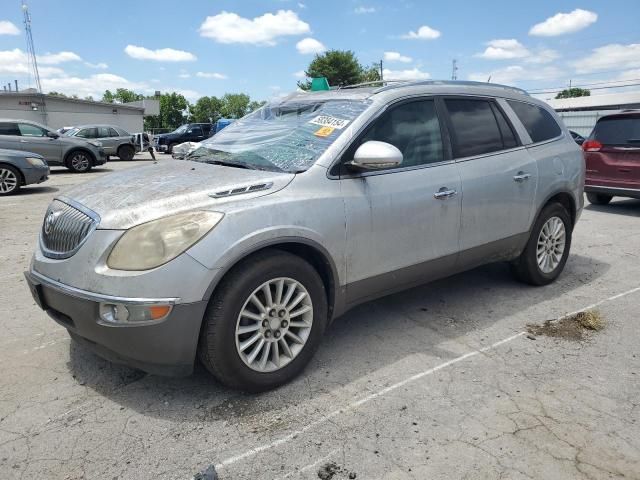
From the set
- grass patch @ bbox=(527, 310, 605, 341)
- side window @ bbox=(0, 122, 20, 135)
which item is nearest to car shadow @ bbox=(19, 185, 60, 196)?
side window @ bbox=(0, 122, 20, 135)

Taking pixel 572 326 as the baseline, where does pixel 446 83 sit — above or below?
above

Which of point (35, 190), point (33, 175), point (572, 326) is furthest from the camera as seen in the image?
point (35, 190)

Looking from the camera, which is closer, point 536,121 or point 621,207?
point 536,121

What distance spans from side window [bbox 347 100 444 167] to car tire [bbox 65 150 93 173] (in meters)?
14.6

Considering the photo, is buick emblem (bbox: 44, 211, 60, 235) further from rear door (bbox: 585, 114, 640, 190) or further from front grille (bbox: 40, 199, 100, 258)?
rear door (bbox: 585, 114, 640, 190)

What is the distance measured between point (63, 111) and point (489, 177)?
1478 inches

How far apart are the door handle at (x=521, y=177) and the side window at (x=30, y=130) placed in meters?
14.3

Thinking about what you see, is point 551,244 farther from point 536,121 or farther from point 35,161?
point 35,161

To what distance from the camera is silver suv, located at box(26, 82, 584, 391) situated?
2635 mm

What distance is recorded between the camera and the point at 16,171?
10820 mm

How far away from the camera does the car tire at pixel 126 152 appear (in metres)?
22.5

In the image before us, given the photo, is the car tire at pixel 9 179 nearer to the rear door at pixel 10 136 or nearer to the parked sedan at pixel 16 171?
the parked sedan at pixel 16 171

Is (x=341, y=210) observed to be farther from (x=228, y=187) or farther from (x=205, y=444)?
A: (x=205, y=444)

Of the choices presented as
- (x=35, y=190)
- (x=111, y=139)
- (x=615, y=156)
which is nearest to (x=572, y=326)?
(x=615, y=156)
